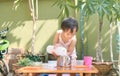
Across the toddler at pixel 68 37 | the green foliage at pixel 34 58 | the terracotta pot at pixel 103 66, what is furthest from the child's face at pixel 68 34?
the green foliage at pixel 34 58

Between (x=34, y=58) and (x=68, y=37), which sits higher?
(x=68, y=37)

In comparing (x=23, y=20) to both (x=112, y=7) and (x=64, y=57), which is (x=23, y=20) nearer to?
(x=112, y=7)

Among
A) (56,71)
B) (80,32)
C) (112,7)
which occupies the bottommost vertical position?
(56,71)

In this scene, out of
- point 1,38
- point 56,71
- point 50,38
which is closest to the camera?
point 56,71

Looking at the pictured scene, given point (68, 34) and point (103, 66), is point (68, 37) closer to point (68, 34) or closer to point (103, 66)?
point (68, 34)

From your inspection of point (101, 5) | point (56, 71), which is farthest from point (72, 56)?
point (101, 5)

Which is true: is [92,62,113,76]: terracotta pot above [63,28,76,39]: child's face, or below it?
below

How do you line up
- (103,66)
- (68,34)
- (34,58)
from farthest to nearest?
(34,58) → (103,66) → (68,34)

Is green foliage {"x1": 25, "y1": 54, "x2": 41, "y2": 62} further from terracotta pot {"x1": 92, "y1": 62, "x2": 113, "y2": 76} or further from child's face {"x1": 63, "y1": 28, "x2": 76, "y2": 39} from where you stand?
child's face {"x1": 63, "y1": 28, "x2": 76, "y2": 39}

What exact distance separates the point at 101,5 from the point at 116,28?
69.7 inches

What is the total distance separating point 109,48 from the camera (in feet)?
20.9

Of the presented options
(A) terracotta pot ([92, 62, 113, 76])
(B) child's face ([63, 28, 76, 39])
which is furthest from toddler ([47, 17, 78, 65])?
(A) terracotta pot ([92, 62, 113, 76])

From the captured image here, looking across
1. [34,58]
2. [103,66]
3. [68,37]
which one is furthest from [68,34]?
[34,58]

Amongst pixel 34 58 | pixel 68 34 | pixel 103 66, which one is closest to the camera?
pixel 68 34
